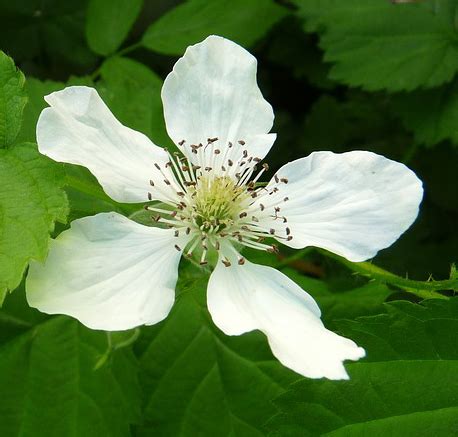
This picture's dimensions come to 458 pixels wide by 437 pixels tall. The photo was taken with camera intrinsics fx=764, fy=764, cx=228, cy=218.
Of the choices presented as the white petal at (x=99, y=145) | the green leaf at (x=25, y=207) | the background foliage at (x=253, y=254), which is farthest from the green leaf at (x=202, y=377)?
the green leaf at (x=25, y=207)

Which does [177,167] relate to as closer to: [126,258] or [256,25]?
[126,258]

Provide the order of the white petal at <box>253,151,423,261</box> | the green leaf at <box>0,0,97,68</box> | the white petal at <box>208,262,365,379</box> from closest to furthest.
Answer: the white petal at <box>208,262,365,379</box> → the white petal at <box>253,151,423,261</box> → the green leaf at <box>0,0,97,68</box>

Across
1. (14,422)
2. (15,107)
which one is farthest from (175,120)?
(14,422)

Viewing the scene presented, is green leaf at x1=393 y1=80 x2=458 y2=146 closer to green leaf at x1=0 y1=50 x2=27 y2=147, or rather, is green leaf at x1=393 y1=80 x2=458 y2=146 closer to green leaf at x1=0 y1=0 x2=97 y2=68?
green leaf at x1=0 y1=0 x2=97 y2=68

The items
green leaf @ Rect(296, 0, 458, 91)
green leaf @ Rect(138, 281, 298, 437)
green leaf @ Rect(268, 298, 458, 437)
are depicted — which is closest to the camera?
green leaf @ Rect(268, 298, 458, 437)

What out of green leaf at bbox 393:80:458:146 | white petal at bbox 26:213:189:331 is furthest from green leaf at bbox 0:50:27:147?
green leaf at bbox 393:80:458:146

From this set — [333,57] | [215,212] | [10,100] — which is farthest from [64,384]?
[333,57]
